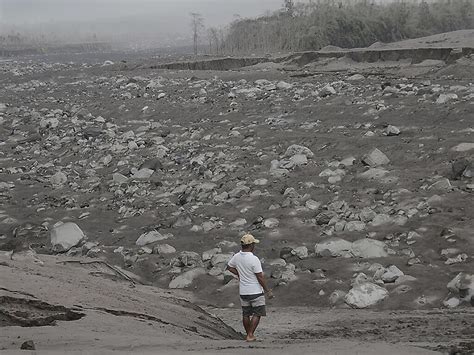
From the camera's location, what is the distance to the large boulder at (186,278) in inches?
239

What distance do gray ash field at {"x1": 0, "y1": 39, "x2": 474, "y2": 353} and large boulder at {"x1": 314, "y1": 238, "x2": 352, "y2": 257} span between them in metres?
0.01

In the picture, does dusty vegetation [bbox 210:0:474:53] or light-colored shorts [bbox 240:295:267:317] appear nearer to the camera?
light-colored shorts [bbox 240:295:267:317]

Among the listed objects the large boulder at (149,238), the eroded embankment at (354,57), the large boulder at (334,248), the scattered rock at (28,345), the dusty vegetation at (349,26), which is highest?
the dusty vegetation at (349,26)

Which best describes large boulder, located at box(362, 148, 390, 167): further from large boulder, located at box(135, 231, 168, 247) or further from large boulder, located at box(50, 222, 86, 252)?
large boulder, located at box(50, 222, 86, 252)

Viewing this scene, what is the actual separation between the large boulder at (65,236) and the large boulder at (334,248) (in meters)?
2.92

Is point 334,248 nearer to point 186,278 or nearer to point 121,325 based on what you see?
point 186,278

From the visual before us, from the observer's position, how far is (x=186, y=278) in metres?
6.13

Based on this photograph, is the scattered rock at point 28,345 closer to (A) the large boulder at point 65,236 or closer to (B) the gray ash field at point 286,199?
(B) the gray ash field at point 286,199

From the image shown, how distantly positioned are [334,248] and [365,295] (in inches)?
39.6

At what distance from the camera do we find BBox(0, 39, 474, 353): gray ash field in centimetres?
531

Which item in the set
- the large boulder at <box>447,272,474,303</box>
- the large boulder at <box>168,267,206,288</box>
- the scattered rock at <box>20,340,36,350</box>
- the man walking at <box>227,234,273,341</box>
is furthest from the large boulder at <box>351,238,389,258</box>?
the scattered rock at <box>20,340,36,350</box>

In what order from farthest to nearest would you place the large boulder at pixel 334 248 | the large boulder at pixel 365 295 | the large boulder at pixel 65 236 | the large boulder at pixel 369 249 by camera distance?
the large boulder at pixel 65 236 → the large boulder at pixel 334 248 → the large boulder at pixel 369 249 → the large boulder at pixel 365 295

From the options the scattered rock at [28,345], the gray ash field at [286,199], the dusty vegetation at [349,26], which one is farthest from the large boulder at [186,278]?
the dusty vegetation at [349,26]

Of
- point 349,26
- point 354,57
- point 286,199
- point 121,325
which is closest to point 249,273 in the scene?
point 121,325
